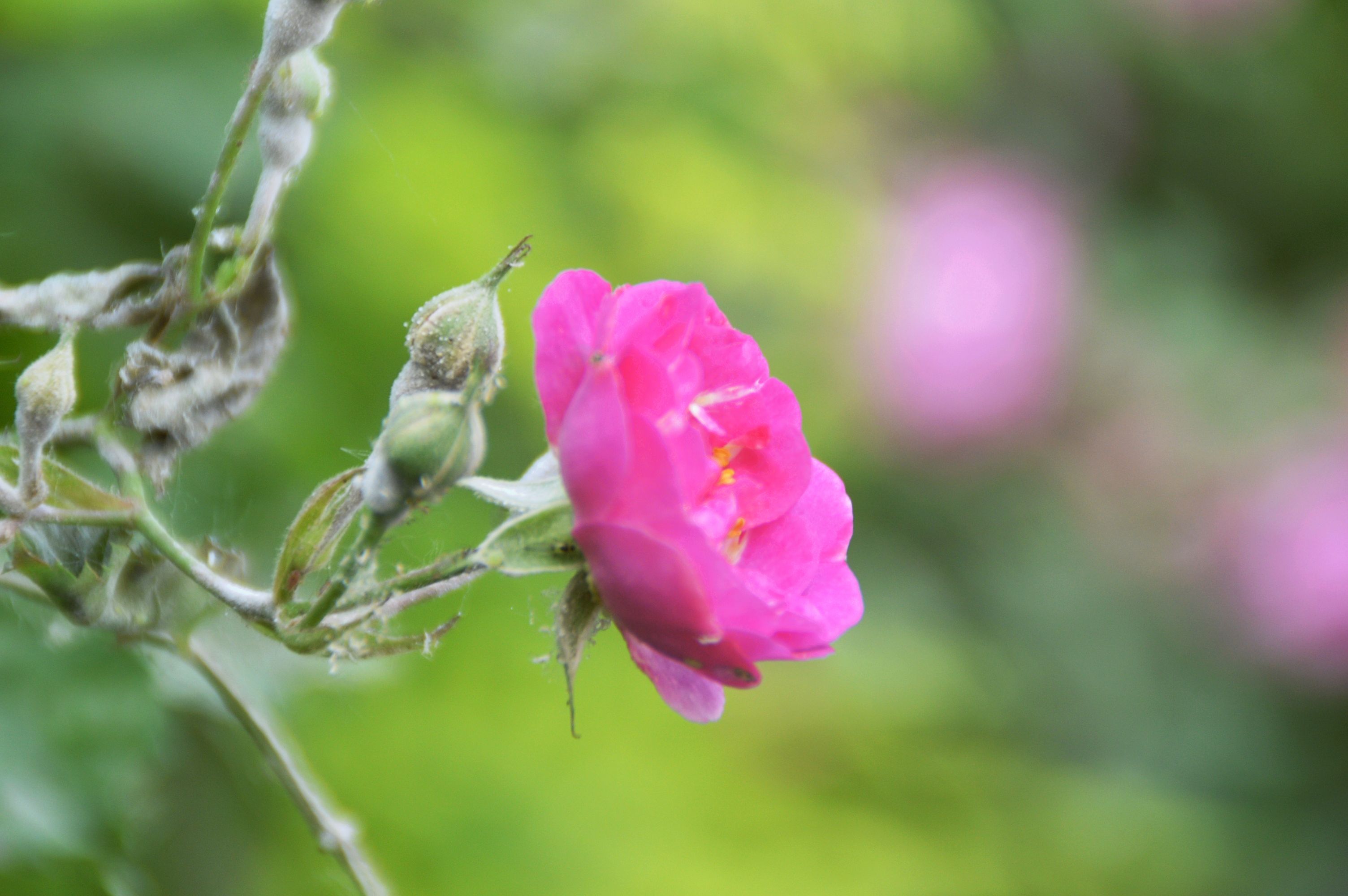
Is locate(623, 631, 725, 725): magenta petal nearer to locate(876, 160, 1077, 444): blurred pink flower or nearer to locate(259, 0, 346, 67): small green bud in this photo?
locate(259, 0, 346, 67): small green bud

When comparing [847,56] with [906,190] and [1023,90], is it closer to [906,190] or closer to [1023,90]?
[906,190]

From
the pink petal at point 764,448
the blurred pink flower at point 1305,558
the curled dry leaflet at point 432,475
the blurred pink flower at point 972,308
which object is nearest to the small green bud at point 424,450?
the curled dry leaflet at point 432,475

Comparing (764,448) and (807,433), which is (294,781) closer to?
(764,448)

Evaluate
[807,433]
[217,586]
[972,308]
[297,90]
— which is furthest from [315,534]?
[972,308]

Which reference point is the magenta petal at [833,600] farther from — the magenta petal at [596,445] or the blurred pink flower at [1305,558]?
the blurred pink flower at [1305,558]

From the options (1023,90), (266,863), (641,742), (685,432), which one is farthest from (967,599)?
(685,432)

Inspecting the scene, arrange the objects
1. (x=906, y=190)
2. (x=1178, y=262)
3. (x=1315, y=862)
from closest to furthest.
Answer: (x=1315, y=862) < (x=1178, y=262) < (x=906, y=190)
